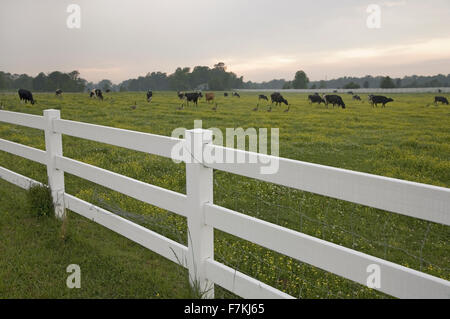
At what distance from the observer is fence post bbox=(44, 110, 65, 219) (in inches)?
232

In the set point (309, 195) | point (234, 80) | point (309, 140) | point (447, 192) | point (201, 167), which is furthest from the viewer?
point (234, 80)

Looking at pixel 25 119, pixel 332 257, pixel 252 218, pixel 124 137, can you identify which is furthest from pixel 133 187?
pixel 25 119

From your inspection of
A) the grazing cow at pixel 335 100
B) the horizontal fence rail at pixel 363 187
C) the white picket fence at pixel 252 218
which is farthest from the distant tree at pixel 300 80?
the horizontal fence rail at pixel 363 187

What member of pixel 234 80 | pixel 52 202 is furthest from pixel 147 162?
pixel 234 80

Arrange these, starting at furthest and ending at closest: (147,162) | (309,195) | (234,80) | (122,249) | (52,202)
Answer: (234,80), (147,162), (309,195), (52,202), (122,249)

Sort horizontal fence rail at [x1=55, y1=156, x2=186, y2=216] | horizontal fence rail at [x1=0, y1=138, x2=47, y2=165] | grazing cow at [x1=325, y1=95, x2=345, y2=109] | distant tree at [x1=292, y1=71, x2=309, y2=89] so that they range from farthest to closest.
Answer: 1. distant tree at [x1=292, y1=71, x2=309, y2=89]
2. grazing cow at [x1=325, y1=95, x2=345, y2=109]
3. horizontal fence rail at [x1=0, y1=138, x2=47, y2=165]
4. horizontal fence rail at [x1=55, y1=156, x2=186, y2=216]

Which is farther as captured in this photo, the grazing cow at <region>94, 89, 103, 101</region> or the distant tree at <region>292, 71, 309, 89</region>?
the distant tree at <region>292, 71, 309, 89</region>

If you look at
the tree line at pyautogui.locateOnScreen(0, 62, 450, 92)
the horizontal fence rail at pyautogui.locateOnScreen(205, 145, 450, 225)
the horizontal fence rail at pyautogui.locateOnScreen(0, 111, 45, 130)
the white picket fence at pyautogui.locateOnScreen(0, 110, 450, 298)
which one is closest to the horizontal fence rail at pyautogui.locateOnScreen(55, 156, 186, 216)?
the white picket fence at pyautogui.locateOnScreen(0, 110, 450, 298)

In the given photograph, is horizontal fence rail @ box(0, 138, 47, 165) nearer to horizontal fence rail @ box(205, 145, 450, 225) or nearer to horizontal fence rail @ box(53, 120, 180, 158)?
horizontal fence rail @ box(53, 120, 180, 158)

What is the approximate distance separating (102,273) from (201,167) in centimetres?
204

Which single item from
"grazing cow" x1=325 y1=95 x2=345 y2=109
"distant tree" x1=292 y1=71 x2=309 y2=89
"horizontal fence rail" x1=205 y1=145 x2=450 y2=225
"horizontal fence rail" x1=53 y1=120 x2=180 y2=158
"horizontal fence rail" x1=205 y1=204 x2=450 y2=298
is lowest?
"horizontal fence rail" x1=205 y1=204 x2=450 y2=298
